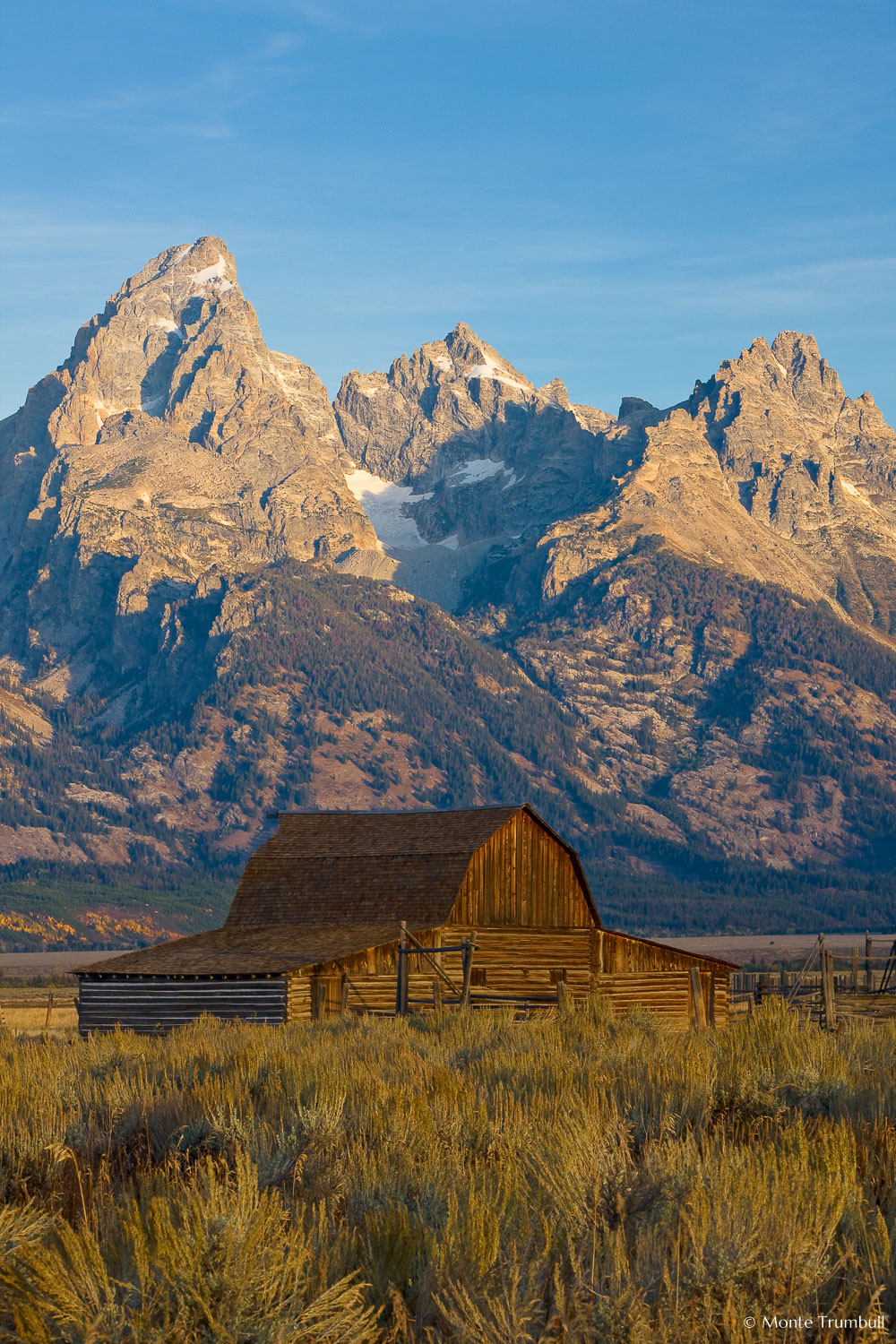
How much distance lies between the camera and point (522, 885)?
4253 centimetres

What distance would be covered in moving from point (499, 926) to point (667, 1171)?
3350 cm

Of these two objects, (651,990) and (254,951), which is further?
(651,990)

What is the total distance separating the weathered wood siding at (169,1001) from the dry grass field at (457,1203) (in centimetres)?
2231

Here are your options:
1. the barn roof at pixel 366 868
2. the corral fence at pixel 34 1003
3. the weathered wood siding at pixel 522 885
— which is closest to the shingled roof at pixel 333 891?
the barn roof at pixel 366 868

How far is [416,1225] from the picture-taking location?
7.54 meters

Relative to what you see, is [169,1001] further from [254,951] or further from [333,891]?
[333,891]

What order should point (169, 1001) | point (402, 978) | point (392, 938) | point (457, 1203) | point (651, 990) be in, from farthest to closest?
point (651, 990) < point (169, 1001) < point (392, 938) < point (402, 978) < point (457, 1203)

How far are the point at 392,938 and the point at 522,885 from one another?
610 centimetres

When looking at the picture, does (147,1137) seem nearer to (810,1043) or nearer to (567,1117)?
(567,1117)

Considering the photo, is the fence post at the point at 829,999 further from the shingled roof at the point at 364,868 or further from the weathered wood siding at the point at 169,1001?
the weathered wood siding at the point at 169,1001

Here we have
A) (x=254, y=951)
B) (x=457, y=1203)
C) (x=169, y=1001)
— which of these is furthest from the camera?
(x=254, y=951)
